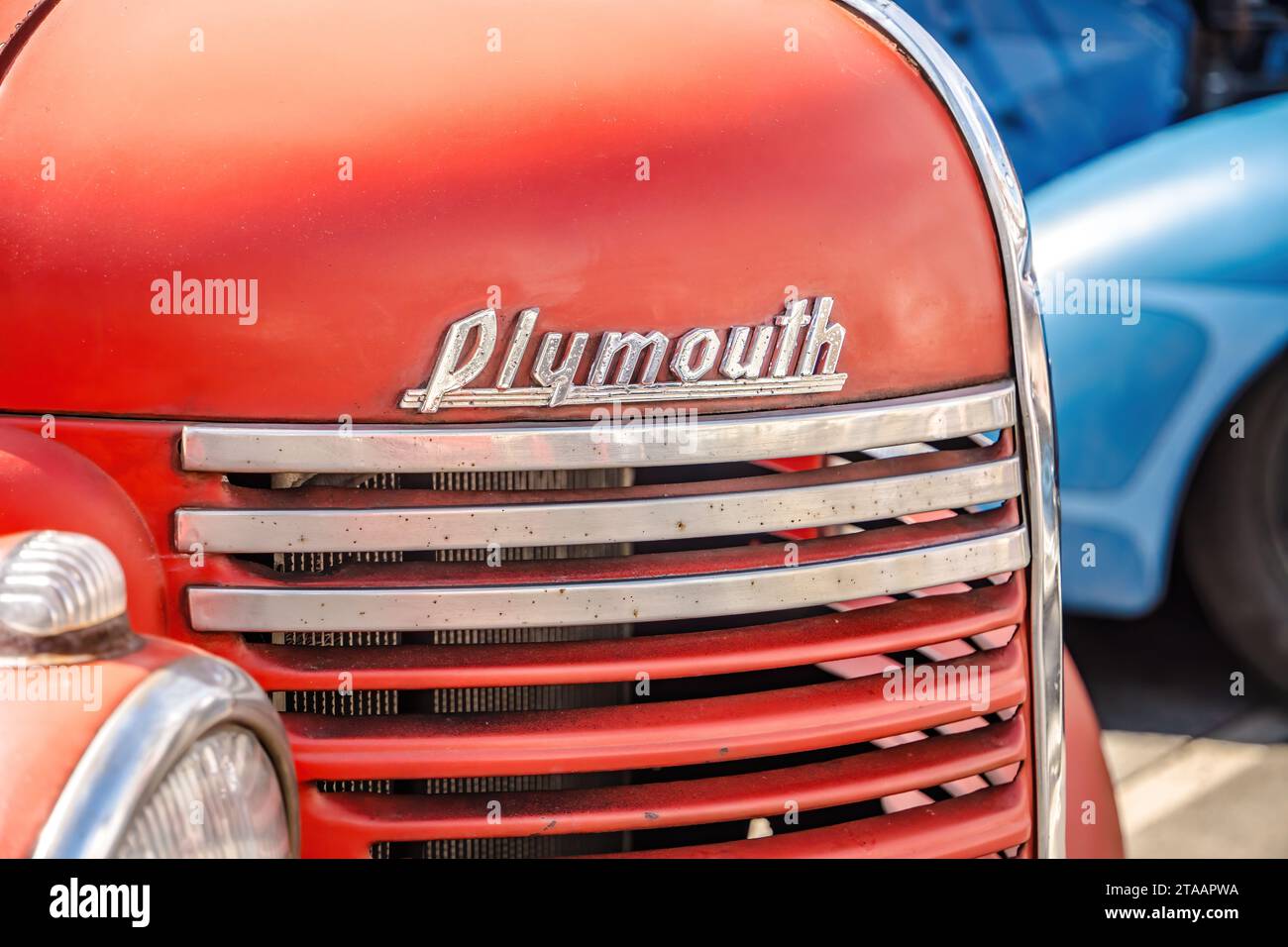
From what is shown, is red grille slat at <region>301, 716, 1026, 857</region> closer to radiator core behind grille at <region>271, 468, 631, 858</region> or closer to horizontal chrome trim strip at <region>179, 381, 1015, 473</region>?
radiator core behind grille at <region>271, 468, 631, 858</region>

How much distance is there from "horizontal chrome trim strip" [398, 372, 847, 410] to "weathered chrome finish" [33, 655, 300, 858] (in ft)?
1.13

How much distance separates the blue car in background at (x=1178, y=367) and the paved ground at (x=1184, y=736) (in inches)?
6.9

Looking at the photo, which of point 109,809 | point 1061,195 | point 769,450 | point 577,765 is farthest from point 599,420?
point 1061,195

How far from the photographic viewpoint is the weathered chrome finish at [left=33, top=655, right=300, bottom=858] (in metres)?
1.05

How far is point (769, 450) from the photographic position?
149 centimetres

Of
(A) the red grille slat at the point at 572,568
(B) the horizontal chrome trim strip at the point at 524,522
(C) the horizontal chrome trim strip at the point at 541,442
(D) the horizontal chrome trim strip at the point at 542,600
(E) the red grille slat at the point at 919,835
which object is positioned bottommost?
(E) the red grille slat at the point at 919,835

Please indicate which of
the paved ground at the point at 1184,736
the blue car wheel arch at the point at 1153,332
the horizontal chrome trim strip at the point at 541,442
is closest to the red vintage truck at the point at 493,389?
the horizontal chrome trim strip at the point at 541,442

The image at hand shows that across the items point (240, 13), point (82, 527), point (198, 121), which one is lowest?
point (82, 527)

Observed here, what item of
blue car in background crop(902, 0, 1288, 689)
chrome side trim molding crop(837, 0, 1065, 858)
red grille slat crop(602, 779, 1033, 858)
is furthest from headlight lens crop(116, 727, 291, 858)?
blue car in background crop(902, 0, 1288, 689)

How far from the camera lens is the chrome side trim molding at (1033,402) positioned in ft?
5.60

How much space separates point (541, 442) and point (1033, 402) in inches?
25.4

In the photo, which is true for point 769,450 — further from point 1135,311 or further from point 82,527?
point 1135,311

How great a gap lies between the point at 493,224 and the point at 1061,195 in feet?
9.66

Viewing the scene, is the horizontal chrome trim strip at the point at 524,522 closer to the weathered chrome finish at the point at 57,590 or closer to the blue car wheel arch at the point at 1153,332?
the weathered chrome finish at the point at 57,590
